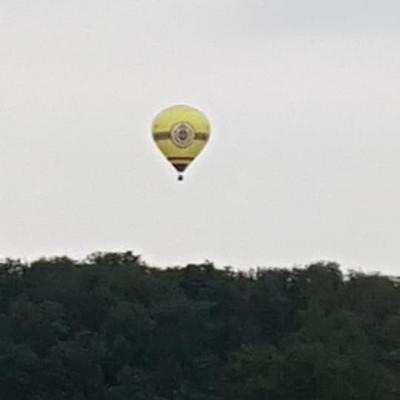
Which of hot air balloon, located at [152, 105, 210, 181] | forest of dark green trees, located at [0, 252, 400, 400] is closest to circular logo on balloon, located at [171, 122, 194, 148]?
hot air balloon, located at [152, 105, 210, 181]

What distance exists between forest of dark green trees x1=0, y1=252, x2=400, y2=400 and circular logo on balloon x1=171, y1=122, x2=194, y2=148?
12.4 m

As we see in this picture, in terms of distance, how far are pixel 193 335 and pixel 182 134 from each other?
2263 cm

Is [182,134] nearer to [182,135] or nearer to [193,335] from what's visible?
[182,135]

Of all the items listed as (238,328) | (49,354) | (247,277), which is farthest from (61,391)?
(247,277)

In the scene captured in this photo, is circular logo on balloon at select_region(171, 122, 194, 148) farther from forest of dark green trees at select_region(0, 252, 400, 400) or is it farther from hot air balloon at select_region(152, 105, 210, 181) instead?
forest of dark green trees at select_region(0, 252, 400, 400)

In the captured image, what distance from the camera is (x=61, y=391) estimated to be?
Answer: 69.0 metres

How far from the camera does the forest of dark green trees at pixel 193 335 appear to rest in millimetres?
63344

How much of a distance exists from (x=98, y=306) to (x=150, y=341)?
302cm

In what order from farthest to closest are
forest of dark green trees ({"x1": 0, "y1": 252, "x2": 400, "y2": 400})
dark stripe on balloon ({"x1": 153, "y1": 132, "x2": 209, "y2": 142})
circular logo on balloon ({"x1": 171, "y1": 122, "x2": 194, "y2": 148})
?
forest of dark green trees ({"x1": 0, "y1": 252, "x2": 400, "y2": 400})
dark stripe on balloon ({"x1": 153, "y1": 132, "x2": 209, "y2": 142})
circular logo on balloon ({"x1": 171, "y1": 122, "x2": 194, "y2": 148})

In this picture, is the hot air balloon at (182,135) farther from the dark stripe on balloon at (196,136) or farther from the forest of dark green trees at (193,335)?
the forest of dark green trees at (193,335)

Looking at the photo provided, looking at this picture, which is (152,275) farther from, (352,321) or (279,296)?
(352,321)

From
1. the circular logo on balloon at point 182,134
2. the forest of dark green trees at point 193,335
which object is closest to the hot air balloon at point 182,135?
the circular logo on balloon at point 182,134

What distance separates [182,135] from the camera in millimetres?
50500

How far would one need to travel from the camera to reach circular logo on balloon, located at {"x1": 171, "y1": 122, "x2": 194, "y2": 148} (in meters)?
50.3
